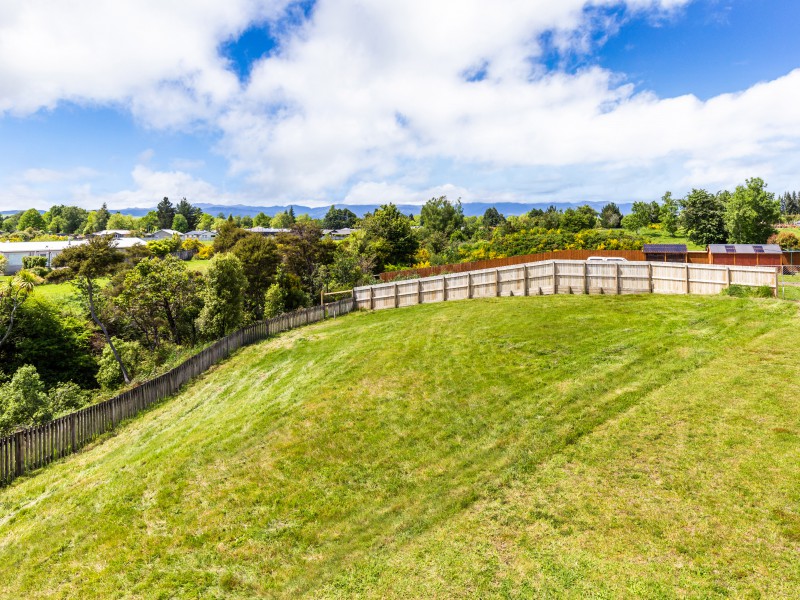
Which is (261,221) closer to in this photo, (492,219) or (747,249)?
(492,219)

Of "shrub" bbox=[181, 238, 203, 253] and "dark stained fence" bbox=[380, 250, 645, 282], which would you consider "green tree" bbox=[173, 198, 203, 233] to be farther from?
"dark stained fence" bbox=[380, 250, 645, 282]

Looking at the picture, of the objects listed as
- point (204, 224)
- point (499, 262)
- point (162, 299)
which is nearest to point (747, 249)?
point (499, 262)

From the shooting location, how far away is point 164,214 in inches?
6427

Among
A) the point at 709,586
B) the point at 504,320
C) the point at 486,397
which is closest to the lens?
the point at 709,586

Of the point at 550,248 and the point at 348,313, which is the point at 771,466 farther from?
the point at 550,248

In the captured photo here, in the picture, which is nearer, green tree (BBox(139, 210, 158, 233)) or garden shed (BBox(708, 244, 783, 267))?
garden shed (BBox(708, 244, 783, 267))

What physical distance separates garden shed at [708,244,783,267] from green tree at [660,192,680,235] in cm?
4663

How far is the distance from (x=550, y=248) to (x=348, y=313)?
45.1 meters

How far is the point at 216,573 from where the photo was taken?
8039mm

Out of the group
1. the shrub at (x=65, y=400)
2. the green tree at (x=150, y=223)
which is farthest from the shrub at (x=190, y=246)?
the green tree at (x=150, y=223)

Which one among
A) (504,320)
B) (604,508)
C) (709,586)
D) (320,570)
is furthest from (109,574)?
(504,320)

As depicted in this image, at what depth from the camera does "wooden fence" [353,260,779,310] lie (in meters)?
21.7

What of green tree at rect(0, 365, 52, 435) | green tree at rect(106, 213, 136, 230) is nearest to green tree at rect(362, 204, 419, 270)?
green tree at rect(0, 365, 52, 435)

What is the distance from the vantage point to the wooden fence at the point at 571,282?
2166 cm
